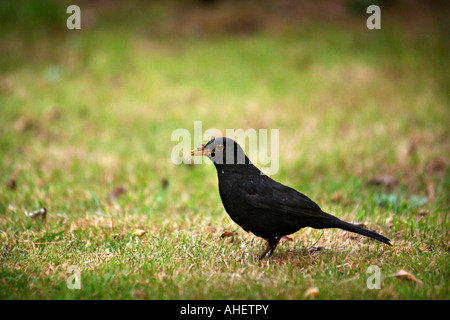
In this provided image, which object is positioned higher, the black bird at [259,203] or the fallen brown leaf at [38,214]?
the black bird at [259,203]

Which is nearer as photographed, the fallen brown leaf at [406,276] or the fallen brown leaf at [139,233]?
the fallen brown leaf at [406,276]

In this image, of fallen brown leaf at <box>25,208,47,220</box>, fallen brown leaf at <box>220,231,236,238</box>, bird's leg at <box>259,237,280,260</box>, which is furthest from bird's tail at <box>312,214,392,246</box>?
fallen brown leaf at <box>25,208,47,220</box>

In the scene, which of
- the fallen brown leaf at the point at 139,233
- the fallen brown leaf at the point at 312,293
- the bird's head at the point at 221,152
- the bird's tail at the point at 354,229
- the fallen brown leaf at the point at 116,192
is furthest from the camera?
the fallen brown leaf at the point at 116,192

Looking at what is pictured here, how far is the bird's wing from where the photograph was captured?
2861mm

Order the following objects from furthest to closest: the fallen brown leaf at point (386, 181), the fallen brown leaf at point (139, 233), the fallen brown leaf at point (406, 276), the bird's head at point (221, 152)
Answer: the fallen brown leaf at point (386, 181) < the fallen brown leaf at point (139, 233) < the bird's head at point (221, 152) < the fallen brown leaf at point (406, 276)

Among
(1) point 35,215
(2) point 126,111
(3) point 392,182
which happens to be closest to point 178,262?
(1) point 35,215

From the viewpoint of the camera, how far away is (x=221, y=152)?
9.74ft

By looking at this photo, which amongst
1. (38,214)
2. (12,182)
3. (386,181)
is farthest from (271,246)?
(12,182)

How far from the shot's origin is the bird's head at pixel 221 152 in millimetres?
2959

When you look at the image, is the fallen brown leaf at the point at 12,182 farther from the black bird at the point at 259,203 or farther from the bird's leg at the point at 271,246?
the bird's leg at the point at 271,246

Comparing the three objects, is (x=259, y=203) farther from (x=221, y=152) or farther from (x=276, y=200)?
(x=221, y=152)

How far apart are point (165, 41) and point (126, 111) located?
3.30m

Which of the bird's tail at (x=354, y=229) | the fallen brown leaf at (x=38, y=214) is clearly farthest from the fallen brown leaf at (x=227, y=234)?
the fallen brown leaf at (x=38, y=214)

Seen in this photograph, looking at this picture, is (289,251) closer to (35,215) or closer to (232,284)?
(232,284)
